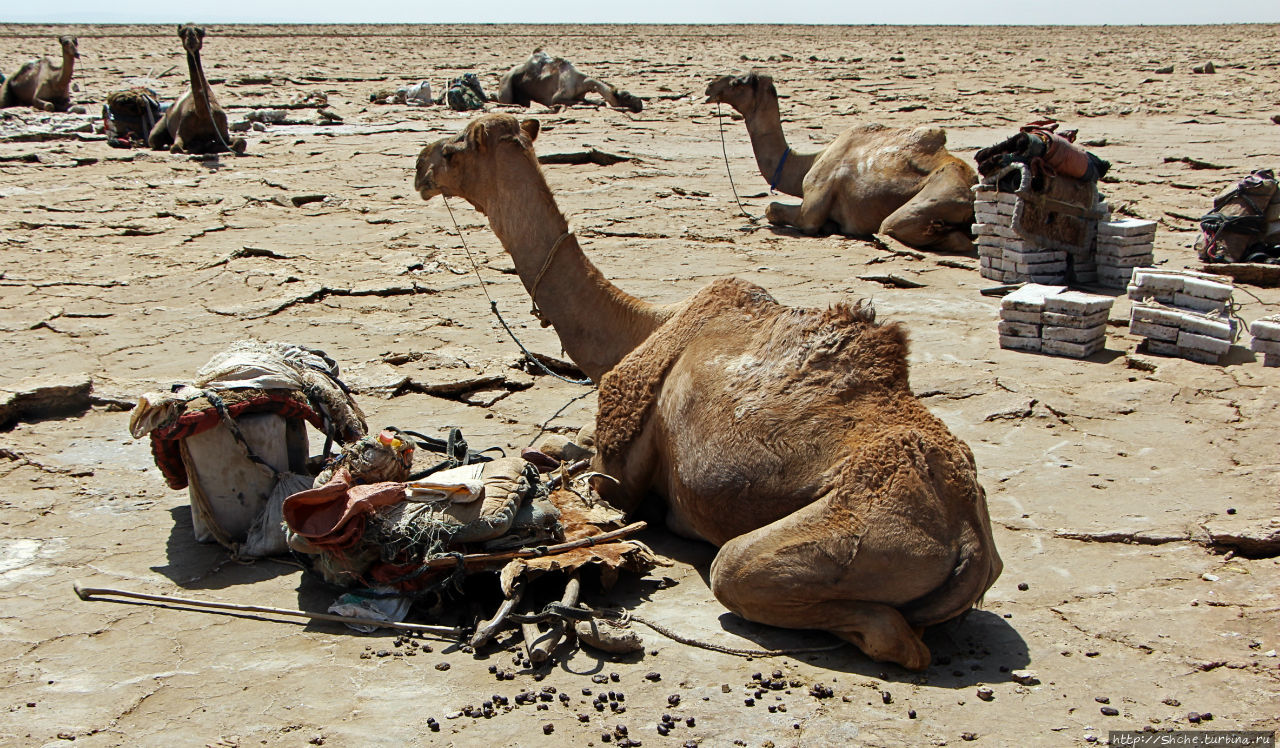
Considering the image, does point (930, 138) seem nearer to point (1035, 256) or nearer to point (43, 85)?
point (1035, 256)

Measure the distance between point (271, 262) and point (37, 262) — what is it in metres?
2.25

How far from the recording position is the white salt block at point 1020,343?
759 centimetres

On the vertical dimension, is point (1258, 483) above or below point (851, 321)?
below

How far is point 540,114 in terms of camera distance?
2152cm

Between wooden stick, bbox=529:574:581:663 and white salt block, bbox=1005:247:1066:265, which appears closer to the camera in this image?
wooden stick, bbox=529:574:581:663

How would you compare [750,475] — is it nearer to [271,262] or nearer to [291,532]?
[291,532]

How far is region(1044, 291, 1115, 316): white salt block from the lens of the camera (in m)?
7.34

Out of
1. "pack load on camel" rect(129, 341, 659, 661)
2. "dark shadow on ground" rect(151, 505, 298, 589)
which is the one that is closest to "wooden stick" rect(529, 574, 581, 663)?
"pack load on camel" rect(129, 341, 659, 661)

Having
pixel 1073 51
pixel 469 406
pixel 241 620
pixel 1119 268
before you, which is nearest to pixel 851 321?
pixel 241 620

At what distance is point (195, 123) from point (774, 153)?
8.82 meters

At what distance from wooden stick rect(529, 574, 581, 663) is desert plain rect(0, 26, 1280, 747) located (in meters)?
0.07

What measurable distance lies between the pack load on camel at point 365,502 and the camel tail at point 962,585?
3.31ft

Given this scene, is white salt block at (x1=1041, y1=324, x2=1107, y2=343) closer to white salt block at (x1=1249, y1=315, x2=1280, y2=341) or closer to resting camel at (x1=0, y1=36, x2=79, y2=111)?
white salt block at (x1=1249, y1=315, x2=1280, y2=341)

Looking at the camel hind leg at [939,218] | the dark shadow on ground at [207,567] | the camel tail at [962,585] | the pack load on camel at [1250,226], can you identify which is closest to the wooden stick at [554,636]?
the camel tail at [962,585]
